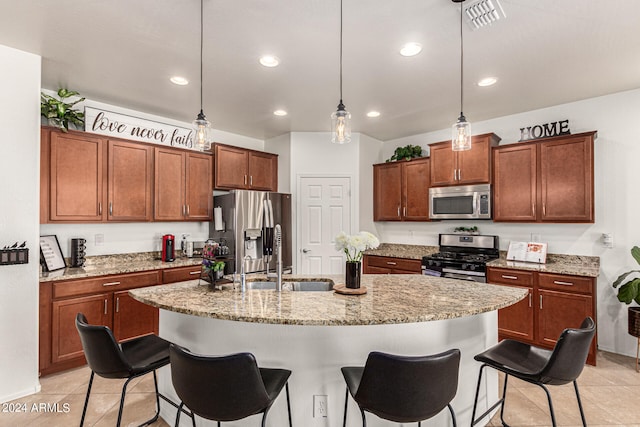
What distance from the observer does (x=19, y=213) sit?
265 cm

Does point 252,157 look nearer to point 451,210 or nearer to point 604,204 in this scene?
point 451,210

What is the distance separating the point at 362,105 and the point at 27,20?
2.93 meters

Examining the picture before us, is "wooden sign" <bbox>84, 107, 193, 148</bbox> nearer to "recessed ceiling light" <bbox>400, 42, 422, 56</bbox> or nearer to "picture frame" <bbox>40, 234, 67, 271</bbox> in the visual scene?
"picture frame" <bbox>40, 234, 67, 271</bbox>

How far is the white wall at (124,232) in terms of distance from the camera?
11.5 ft

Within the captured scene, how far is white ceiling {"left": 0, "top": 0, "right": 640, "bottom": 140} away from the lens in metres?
2.13

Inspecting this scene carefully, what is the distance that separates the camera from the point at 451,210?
4422mm

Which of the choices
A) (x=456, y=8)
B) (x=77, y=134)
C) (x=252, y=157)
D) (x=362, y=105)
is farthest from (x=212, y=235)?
(x=456, y=8)

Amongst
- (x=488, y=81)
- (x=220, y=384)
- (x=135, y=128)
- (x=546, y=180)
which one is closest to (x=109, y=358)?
(x=220, y=384)

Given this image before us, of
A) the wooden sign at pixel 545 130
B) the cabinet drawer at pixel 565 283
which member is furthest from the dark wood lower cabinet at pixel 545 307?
the wooden sign at pixel 545 130

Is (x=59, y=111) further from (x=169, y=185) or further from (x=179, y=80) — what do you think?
(x=169, y=185)

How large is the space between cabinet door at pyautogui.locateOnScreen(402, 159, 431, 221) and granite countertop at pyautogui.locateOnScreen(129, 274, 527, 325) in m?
2.38

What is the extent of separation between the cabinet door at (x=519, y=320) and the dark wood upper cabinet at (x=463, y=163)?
1.47 m

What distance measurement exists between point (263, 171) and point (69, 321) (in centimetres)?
296

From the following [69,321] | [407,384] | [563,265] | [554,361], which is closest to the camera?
[407,384]
